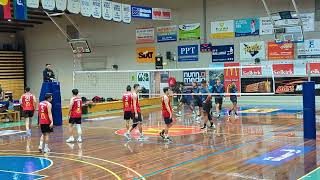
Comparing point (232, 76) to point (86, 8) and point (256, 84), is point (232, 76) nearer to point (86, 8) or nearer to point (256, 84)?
point (256, 84)

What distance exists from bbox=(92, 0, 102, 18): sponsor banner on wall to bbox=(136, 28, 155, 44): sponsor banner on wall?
8.29m

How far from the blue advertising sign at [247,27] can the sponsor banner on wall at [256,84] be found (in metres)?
2.84

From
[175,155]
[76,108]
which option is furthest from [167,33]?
[175,155]

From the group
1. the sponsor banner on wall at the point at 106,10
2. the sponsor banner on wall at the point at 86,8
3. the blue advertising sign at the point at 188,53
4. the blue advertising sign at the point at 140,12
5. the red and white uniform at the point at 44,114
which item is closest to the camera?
the red and white uniform at the point at 44,114

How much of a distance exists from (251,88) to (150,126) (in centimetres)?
1141

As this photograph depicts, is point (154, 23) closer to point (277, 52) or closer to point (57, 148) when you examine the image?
point (277, 52)

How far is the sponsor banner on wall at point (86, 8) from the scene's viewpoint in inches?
888

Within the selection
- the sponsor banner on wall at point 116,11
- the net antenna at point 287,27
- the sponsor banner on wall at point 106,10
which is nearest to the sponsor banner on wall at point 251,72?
the net antenna at point 287,27

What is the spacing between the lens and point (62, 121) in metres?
20.3

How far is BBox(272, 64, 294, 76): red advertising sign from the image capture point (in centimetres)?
2600

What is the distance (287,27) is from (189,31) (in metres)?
7.35

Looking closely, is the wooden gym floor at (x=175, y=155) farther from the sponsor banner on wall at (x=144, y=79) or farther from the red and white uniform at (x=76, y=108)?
the sponsor banner on wall at (x=144, y=79)

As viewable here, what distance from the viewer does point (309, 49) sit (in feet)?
83.1

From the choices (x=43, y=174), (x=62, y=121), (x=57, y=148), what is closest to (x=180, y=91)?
(x=62, y=121)
